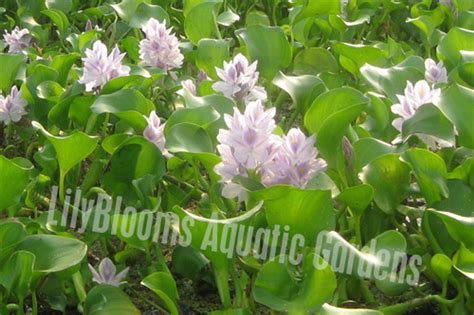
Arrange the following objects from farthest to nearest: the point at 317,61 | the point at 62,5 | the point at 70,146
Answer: the point at 62,5 < the point at 317,61 < the point at 70,146

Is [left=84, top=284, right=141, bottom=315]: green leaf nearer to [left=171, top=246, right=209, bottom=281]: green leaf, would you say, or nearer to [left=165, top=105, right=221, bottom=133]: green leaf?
[left=171, top=246, right=209, bottom=281]: green leaf

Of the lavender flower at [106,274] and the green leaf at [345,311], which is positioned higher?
the green leaf at [345,311]

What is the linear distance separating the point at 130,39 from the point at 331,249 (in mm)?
1301

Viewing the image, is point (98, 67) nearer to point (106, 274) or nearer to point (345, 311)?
point (106, 274)

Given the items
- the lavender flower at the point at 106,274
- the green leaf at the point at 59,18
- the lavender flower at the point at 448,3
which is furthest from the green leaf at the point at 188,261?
the lavender flower at the point at 448,3

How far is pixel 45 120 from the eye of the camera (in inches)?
85.0

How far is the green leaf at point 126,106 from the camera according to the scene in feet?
5.91

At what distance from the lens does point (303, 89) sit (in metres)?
1.91

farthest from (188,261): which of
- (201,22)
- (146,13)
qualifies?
(146,13)

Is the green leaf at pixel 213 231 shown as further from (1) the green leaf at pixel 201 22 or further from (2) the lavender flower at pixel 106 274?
(1) the green leaf at pixel 201 22

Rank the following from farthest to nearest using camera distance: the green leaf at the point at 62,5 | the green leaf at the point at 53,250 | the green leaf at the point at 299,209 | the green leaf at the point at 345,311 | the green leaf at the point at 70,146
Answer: the green leaf at the point at 62,5 → the green leaf at the point at 70,146 → the green leaf at the point at 53,250 → the green leaf at the point at 299,209 → the green leaf at the point at 345,311

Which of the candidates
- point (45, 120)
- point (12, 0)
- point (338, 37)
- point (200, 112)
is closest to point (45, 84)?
point (45, 120)

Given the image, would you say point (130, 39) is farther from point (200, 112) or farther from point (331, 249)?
point (331, 249)

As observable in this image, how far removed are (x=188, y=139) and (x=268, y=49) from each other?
0.62m
